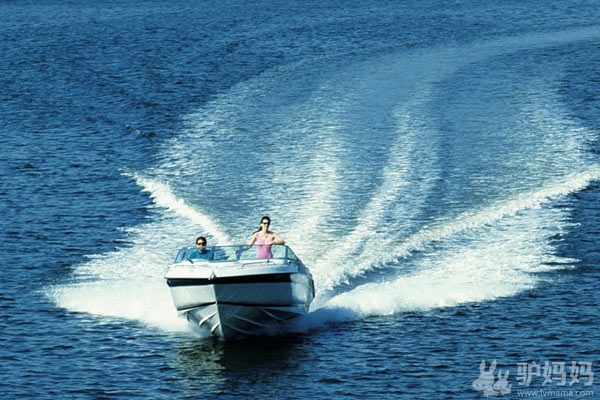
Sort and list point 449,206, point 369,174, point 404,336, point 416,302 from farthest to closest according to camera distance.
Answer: point 369,174 < point 449,206 < point 416,302 < point 404,336

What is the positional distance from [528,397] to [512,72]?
39.5 m

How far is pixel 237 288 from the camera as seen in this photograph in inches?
1412

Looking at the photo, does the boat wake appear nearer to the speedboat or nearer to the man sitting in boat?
the speedboat

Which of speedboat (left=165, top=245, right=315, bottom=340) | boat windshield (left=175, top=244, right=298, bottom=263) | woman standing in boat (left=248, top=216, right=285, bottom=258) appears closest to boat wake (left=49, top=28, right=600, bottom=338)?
speedboat (left=165, top=245, right=315, bottom=340)

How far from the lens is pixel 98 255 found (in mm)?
45156

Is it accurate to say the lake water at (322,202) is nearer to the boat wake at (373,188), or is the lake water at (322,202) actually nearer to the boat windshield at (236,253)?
the boat wake at (373,188)

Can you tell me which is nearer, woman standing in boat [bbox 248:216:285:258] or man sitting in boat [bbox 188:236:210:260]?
man sitting in boat [bbox 188:236:210:260]

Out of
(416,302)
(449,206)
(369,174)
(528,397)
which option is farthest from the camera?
(369,174)

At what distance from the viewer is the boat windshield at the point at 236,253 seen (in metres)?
36.7

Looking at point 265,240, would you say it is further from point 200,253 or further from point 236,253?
point 200,253

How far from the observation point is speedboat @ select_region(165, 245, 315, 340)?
35.8 m

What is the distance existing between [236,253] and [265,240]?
0.95 metres

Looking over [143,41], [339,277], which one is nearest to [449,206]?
[339,277]

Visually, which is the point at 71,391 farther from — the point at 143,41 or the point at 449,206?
the point at 143,41
